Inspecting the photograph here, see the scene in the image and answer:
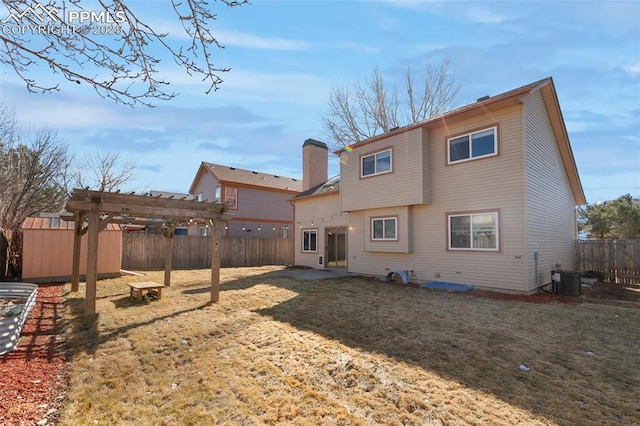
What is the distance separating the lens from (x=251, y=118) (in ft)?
21.1

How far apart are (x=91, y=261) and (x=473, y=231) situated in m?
10.2

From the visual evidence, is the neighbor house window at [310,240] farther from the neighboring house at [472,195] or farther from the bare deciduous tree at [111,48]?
the bare deciduous tree at [111,48]

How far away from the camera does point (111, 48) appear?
11.0ft

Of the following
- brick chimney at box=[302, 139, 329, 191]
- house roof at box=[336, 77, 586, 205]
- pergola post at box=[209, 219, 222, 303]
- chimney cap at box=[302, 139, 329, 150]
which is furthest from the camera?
chimney cap at box=[302, 139, 329, 150]

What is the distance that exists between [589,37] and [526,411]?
10202 mm

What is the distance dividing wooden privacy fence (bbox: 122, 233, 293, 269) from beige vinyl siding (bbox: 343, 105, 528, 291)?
951 centimetres

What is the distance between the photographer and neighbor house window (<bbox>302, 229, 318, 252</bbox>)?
54.6 ft

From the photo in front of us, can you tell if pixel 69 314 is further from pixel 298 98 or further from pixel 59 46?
pixel 298 98

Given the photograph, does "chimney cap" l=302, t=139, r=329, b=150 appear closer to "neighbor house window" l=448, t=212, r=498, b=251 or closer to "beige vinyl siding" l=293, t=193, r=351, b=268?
"beige vinyl siding" l=293, t=193, r=351, b=268

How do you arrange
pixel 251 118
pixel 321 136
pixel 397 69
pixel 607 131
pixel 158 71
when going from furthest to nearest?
pixel 321 136
pixel 397 69
pixel 607 131
pixel 251 118
pixel 158 71

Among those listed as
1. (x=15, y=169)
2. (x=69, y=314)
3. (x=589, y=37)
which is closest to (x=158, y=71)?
(x=69, y=314)

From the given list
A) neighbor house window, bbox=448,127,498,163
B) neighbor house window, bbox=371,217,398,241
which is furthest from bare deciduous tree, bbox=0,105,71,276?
neighbor house window, bbox=448,127,498,163

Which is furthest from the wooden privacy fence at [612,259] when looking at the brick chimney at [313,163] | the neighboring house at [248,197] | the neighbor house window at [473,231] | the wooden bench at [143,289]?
the neighboring house at [248,197]

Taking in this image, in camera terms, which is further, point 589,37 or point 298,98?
point 589,37
